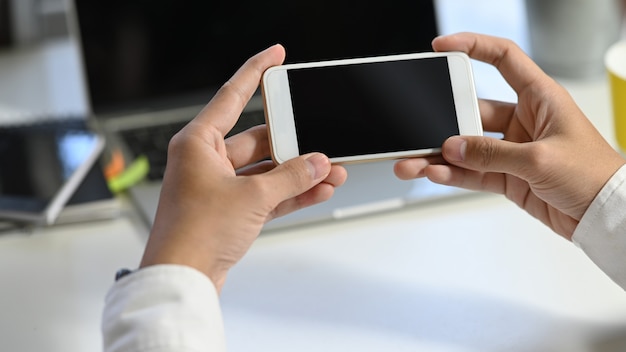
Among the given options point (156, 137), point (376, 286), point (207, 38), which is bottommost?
point (376, 286)

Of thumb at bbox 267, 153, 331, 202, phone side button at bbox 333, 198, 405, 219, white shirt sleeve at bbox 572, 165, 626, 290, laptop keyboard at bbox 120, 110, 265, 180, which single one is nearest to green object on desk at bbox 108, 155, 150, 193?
laptop keyboard at bbox 120, 110, 265, 180

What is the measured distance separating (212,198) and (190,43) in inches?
17.9

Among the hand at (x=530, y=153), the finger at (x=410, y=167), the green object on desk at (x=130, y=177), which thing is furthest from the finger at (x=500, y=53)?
the green object on desk at (x=130, y=177)

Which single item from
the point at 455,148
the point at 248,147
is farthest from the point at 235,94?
the point at 455,148

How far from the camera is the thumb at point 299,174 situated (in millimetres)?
636

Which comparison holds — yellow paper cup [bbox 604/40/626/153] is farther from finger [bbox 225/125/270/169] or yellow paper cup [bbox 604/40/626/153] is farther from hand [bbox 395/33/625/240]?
finger [bbox 225/125/270/169]

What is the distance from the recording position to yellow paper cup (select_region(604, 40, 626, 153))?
3.06ft

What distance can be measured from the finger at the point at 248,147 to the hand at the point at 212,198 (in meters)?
0.04

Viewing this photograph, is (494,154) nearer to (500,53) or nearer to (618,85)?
(500,53)

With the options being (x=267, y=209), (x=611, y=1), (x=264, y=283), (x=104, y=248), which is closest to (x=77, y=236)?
(x=104, y=248)

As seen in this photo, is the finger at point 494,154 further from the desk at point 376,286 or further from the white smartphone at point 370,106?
the desk at point 376,286

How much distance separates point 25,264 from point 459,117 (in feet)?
1.43

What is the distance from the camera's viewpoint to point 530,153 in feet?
2.19

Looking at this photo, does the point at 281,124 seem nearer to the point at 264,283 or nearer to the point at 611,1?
the point at 264,283
